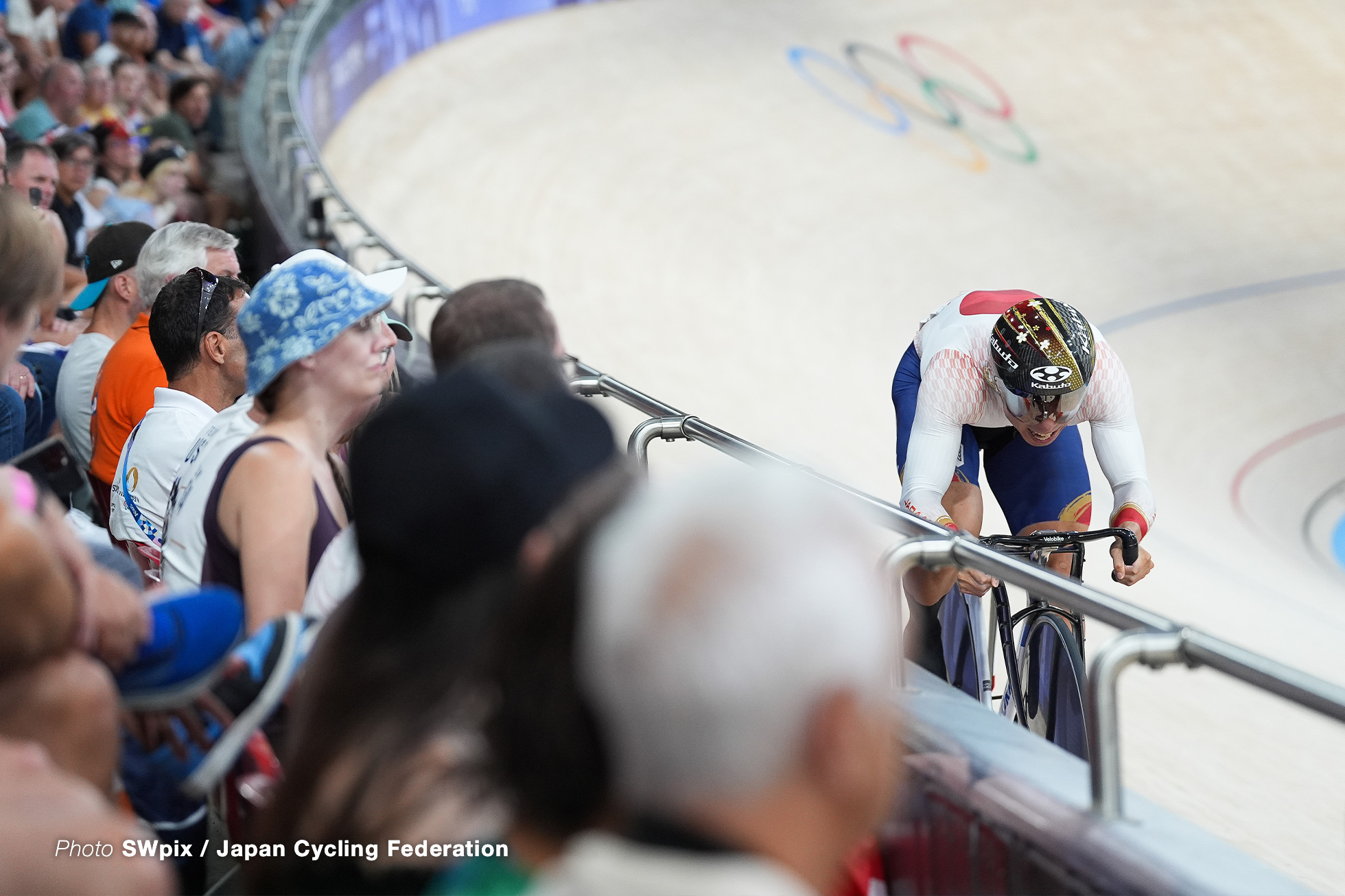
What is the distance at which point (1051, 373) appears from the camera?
288 cm

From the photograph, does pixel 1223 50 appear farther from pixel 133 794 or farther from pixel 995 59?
pixel 133 794

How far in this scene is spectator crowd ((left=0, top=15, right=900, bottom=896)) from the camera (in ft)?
2.39

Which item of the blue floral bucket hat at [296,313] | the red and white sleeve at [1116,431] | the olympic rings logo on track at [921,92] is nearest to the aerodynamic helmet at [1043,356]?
the red and white sleeve at [1116,431]

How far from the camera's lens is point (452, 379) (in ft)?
Answer: 3.67

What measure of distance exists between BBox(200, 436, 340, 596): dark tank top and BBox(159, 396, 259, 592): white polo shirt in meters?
0.01

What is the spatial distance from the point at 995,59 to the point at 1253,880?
459 inches

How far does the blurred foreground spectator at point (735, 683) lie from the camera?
2.35 feet

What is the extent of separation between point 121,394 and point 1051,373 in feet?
6.68

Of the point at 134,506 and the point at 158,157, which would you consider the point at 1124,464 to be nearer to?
the point at 134,506

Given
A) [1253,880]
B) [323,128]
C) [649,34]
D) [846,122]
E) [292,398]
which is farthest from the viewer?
[649,34]

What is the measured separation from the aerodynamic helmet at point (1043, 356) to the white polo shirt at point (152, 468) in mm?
1714

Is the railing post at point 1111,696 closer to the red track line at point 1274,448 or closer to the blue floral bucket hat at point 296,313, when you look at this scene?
the blue floral bucket hat at point 296,313

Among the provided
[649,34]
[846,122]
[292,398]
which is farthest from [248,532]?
[649,34]

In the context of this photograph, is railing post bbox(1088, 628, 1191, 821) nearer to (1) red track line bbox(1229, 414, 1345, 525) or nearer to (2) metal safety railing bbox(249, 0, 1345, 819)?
(2) metal safety railing bbox(249, 0, 1345, 819)
